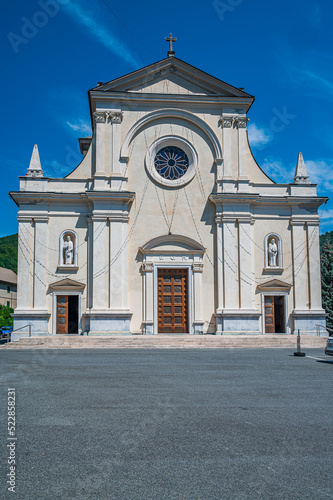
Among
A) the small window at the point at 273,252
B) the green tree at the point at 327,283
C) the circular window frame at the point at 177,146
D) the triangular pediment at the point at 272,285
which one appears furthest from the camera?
the green tree at the point at 327,283

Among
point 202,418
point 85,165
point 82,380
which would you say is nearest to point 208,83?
point 85,165

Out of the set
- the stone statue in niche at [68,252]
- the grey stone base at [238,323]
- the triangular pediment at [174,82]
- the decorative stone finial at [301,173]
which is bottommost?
the grey stone base at [238,323]

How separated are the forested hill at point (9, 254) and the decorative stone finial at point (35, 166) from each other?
54.9 meters

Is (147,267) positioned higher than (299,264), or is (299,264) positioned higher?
(299,264)

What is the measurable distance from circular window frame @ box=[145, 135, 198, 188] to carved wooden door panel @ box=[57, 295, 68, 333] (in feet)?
27.4

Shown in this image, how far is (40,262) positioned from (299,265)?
46.8 feet

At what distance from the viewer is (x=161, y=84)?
2909 centimetres

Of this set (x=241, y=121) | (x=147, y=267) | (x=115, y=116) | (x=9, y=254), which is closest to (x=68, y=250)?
(x=147, y=267)

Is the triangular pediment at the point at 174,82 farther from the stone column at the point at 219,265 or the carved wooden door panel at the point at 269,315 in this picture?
the carved wooden door panel at the point at 269,315

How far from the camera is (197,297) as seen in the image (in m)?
27.7

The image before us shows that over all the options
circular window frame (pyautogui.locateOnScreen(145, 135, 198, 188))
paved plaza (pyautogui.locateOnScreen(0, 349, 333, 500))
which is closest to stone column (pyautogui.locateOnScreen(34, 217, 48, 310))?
circular window frame (pyautogui.locateOnScreen(145, 135, 198, 188))

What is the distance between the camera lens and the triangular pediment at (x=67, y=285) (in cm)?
2695


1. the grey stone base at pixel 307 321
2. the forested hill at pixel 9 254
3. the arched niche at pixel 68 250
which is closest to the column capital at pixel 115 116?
the arched niche at pixel 68 250

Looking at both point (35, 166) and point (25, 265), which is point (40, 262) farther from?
point (35, 166)
